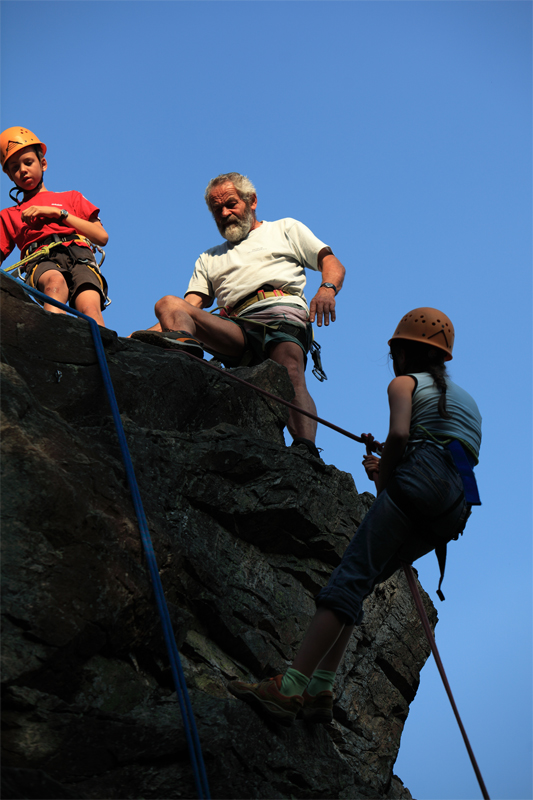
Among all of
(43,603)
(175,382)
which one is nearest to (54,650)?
(43,603)

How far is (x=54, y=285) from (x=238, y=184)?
2046mm

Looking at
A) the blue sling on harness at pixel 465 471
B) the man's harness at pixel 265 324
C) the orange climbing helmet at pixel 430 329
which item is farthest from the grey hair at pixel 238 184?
the blue sling on harness at pixel 465 471

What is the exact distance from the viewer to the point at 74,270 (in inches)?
235

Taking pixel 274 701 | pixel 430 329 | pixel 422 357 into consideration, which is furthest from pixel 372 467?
pixel 274 701

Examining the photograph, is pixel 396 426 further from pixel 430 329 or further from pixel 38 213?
pixel 38 213

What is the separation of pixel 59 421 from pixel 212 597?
130 centimetres

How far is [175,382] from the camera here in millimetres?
5266

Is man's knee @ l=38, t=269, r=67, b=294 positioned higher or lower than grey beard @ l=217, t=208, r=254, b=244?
lower

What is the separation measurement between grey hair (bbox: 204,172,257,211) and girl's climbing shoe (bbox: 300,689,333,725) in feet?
14.7

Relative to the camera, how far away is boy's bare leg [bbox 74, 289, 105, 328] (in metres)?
5.77

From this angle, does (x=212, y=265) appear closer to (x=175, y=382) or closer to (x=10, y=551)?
(x=175, y=382)

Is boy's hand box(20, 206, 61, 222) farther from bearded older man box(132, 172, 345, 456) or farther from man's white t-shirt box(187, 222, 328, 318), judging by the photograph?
man's white t-shirt box(187, 222, 328, 318)

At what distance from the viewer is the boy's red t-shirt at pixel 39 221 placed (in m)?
6.13

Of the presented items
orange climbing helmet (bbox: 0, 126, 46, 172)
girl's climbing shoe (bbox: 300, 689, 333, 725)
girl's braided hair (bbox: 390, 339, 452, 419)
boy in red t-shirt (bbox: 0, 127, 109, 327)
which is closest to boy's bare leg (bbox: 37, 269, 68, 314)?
boy in red t-shirt (bbox: 0, 127, 109, 327)
